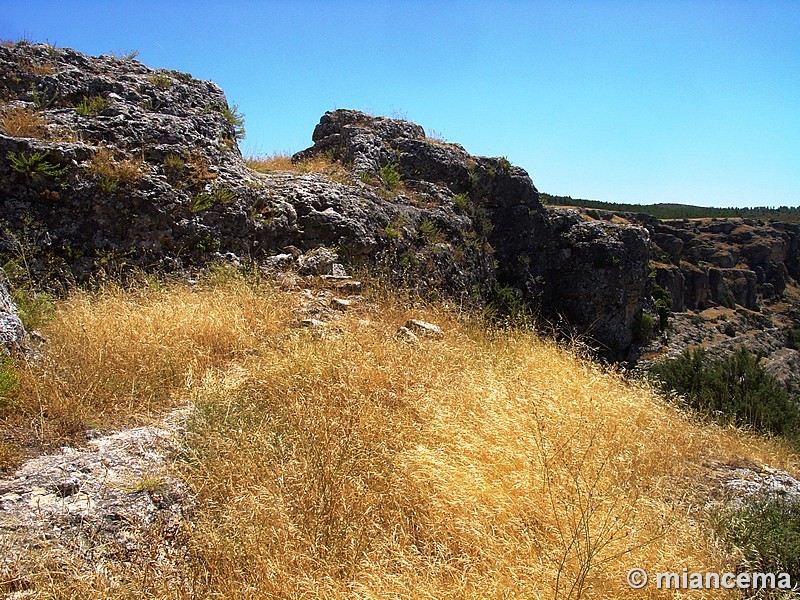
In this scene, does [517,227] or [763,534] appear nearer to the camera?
[763,534]

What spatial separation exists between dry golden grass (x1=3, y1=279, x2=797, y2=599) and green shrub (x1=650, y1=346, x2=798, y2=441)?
230cm

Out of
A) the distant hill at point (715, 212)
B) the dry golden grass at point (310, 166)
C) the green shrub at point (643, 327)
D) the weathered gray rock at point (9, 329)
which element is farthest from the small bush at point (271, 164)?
the distant hill at point (715, 212)

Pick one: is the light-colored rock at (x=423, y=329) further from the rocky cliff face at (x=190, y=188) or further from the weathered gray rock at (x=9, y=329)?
the weathered gray rock at (x=9, y=329)

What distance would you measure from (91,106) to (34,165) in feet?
5.51

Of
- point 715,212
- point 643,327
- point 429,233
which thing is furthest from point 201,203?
point 715,212

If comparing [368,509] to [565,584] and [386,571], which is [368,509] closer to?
[386,571]

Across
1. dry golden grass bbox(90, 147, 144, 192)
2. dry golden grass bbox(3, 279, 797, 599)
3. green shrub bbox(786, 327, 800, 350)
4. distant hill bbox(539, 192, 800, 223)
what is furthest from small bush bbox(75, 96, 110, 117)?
distant hill bbox(539, 192, 800, 223)

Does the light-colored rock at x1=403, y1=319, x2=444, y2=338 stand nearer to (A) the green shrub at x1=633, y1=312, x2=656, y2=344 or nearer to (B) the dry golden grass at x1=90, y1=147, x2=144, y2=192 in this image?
(B) the dry golden grass at x1=90, y1=147, x2=144, y2=192

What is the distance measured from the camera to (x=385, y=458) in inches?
127

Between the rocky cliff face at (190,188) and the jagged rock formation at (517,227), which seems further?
the jagged rock formation at (517,227)

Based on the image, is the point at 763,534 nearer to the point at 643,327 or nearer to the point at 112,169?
the point at 112,169

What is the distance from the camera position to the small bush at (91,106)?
702 cm

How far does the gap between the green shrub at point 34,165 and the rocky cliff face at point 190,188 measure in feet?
0.05

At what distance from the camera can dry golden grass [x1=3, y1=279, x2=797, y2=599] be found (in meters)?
2.38
